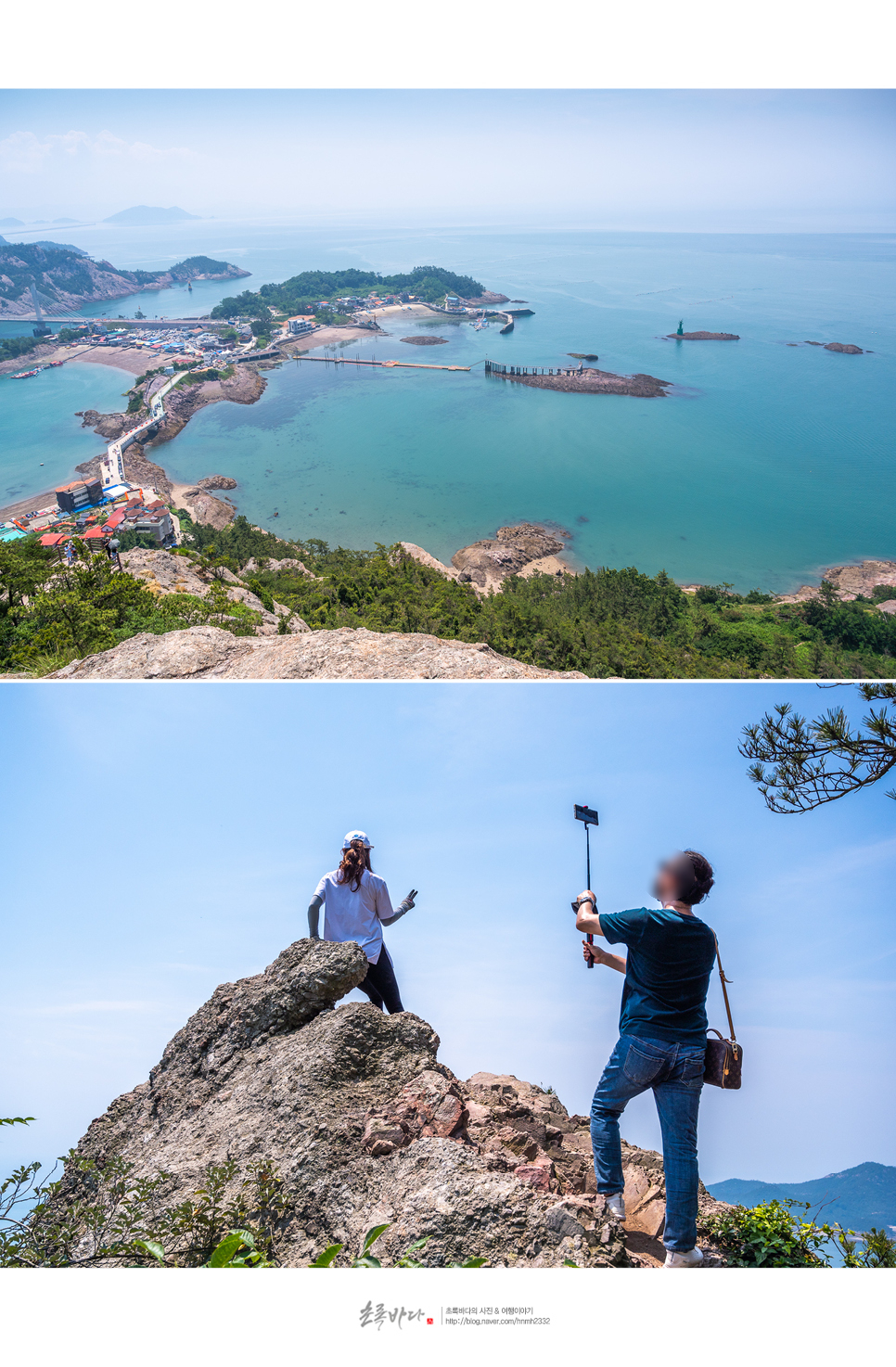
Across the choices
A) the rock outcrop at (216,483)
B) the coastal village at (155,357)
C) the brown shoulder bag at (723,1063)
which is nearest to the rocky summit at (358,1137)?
the brown shoulder bag at (723,1063)

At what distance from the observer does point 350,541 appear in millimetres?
20469

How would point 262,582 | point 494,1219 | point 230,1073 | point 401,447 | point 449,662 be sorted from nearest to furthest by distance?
A: 1. point 494,1219
2. point 230,1073
3. point 449,662
4. point 262,582
5. point 401,447

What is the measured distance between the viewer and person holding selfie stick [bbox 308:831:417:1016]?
2.26 metres

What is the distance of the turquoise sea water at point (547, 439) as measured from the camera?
72.2 ft

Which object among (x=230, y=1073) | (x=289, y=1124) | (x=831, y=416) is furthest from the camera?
(x=831, y=416)

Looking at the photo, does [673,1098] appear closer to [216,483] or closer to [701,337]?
[216,483]

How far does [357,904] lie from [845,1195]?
177 centimetres

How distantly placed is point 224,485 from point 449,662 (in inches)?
818

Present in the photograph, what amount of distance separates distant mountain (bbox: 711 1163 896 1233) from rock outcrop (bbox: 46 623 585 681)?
249cm

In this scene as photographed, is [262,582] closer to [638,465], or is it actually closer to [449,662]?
[449,662]

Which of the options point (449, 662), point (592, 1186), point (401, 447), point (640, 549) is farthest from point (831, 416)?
point (592, 1186)

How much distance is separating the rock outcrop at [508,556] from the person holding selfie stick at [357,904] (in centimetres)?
1723

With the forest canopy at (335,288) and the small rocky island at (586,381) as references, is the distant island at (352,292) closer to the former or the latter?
the forest canopy at (335,288)

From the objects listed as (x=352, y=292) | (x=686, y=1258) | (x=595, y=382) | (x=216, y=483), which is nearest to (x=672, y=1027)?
(x=686, y=1258)
